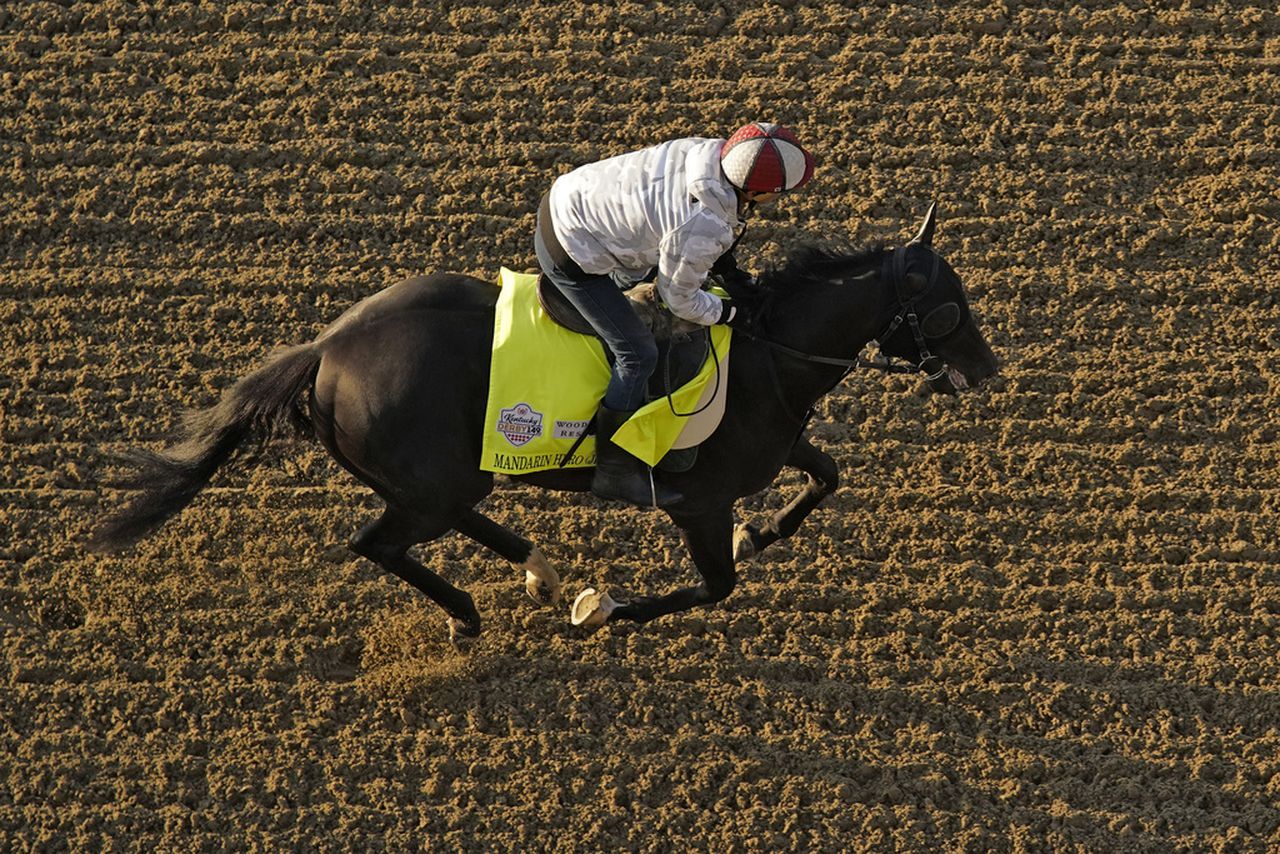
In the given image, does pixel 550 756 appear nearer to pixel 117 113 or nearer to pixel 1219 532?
pixel 1219 532

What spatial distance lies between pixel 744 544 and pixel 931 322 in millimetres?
1568

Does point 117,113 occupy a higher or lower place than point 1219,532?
higher

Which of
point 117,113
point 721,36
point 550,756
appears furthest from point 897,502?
point 117,113

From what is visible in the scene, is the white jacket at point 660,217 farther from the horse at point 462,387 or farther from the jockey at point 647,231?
the horse at point 462,387

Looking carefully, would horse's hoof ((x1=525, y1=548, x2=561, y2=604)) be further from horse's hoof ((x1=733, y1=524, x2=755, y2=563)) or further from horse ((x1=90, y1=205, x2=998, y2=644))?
horse's hoof ((x1=733, y1=524, x2=755, y2=563))

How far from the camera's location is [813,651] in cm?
724

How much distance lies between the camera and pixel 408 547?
22.2 feet

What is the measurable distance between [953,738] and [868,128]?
10.7 feet

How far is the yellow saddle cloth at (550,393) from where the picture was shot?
621 cm

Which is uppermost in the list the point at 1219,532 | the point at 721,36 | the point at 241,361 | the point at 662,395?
the point at 721,36

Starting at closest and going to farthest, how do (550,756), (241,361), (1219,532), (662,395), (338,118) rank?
1. (662,395)
2. (550,756)
3. (1219,532)
4. (241,361)
5. (338,118)

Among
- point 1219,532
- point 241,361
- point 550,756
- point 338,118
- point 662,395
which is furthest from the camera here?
point 338,118

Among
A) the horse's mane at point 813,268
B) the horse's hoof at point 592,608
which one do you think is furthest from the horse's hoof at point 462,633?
the horse's mane at point 813,268

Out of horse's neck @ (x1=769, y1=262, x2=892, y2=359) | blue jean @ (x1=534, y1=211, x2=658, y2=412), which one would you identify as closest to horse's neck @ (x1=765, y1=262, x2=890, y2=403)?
horse's neck @ (x1=769, y1=262, x2=892, y2=359)
